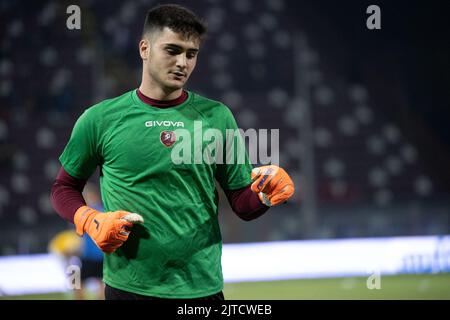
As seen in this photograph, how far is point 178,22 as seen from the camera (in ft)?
9.82

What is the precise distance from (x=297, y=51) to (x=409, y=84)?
188cm

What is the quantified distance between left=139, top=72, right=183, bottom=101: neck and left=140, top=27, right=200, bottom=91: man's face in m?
0.02

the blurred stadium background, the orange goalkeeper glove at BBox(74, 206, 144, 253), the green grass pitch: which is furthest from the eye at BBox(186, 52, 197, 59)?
the blurred stadium background

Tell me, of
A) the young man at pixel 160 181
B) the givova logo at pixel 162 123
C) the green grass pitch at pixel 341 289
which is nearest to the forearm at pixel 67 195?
the young man at pixel 160 181

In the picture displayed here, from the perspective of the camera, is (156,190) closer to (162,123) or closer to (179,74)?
(162,123)

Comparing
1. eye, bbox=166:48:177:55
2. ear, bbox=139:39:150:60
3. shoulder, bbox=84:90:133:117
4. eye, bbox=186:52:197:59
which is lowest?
shoulder, bbox=84:90:133:117

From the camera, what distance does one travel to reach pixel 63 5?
11859 millimetres

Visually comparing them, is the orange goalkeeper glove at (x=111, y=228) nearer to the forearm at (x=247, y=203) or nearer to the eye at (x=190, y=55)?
the forearm at (x=247, y=203)

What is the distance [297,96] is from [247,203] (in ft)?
29.2

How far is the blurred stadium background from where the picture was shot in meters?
10.7

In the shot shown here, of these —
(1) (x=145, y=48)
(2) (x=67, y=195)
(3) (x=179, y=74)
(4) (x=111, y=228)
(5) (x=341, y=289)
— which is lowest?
(5) (x=341, y=289)

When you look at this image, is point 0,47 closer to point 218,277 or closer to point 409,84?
point 409,84

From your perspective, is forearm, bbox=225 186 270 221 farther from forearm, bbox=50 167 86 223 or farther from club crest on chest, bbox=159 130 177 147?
forearm, bbox=50 167 86 223

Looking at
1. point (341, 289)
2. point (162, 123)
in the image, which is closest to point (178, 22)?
point (162, 123)
